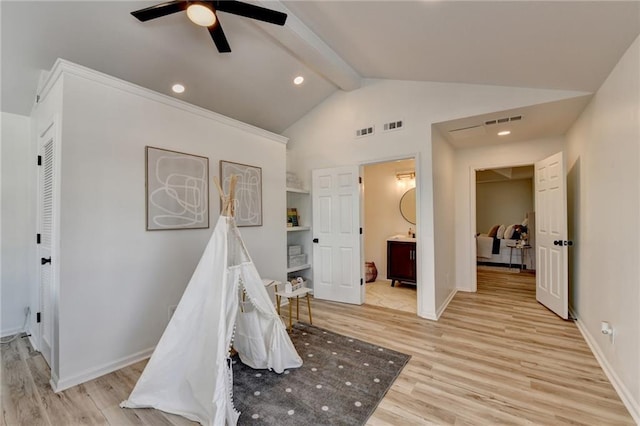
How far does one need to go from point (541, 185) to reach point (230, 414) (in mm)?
4631

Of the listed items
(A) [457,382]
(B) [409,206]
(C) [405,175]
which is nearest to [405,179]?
(C) [405,175]

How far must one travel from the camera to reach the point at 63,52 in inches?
101

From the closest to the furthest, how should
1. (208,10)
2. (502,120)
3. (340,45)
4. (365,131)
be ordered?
(208,10)
(340,45)
(502,120)
(365,131)

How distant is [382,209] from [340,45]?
3273mm

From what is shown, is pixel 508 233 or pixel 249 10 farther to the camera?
pixel 508 233

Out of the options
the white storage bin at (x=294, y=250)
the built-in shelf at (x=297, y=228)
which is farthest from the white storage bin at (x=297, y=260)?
the built-in shelf at (x=297, y=228)


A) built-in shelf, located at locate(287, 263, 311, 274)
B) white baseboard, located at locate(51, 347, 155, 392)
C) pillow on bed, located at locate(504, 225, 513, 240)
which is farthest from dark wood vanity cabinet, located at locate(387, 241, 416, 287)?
white baseboard, located at locate(51, 347, 155, 392)

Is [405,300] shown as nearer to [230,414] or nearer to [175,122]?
[230,414]

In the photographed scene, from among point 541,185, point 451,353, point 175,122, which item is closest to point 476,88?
point 541,185

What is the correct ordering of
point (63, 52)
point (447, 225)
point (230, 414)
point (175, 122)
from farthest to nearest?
point (447, 225) < point (175, 122) < point (63, 52) < point (230, 414)

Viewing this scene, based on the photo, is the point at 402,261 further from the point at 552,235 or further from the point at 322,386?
the point at 322,386

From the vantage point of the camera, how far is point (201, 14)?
2.06 m

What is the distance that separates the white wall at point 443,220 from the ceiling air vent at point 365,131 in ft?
2.75

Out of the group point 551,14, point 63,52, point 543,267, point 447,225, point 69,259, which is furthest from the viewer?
point 447,225
